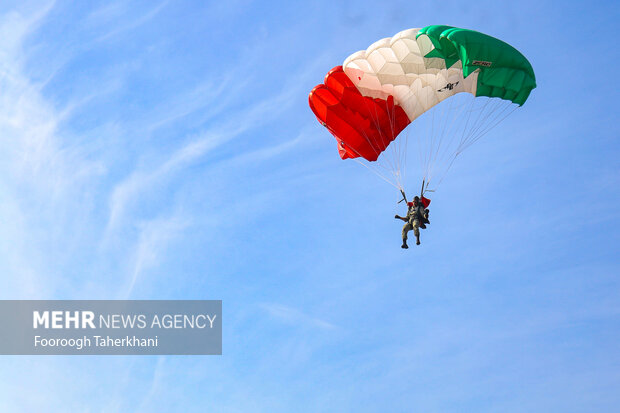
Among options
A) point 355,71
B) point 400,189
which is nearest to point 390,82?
point 355,71

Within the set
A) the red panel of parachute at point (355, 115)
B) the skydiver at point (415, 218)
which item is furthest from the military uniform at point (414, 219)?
the red panel of parachute at point (355, 115)

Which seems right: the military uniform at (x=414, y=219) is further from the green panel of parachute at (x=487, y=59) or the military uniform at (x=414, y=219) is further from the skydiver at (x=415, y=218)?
the green panel of parachute at (x=487, y=59)

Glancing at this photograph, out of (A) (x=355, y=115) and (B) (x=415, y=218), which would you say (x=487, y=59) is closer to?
(B) (x=415, y=218)

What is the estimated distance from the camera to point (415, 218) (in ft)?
99.7

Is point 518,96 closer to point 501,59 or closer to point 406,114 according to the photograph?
point 501,59

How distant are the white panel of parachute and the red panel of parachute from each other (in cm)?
38

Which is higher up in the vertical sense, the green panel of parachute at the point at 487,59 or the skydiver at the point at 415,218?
the green panel of parachute at the point at 487,59

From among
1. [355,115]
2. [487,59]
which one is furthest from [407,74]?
[487,59]

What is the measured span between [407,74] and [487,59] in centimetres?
326

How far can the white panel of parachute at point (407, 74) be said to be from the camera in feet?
101

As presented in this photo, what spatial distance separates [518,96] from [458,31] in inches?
→ 122

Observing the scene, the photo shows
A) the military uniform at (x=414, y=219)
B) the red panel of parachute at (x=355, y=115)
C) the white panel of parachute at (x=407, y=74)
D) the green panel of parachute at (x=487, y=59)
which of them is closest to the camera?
the green panel of parachute at (x=487, y=59)

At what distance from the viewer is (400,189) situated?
3127 cm

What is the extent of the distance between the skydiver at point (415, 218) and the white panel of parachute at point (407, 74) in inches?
160
